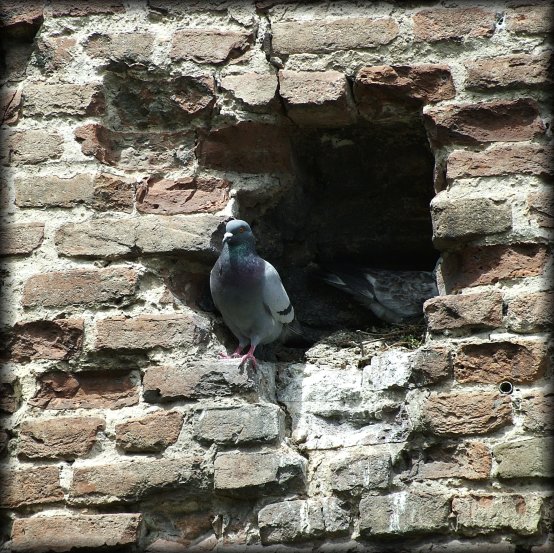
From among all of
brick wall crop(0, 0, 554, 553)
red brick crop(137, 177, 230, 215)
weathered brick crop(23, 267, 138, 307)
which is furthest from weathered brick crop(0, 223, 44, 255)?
red brick crop(137, 177, 230, 215)

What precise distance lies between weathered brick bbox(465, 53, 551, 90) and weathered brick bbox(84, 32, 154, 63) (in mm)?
1170

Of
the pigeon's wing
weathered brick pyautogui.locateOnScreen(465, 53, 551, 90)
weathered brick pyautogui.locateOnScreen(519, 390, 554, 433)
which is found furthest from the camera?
the pigeon's wing

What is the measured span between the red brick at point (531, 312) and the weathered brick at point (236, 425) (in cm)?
84

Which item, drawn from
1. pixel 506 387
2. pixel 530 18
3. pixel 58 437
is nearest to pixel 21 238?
pixel 58 437

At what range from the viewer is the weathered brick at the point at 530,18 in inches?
141

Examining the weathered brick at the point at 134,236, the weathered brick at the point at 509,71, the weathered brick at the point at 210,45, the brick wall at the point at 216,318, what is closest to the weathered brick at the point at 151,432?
the brick wall at the point at 216,318

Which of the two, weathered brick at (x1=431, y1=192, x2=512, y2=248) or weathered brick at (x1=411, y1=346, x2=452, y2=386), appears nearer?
weathered brick at (x1=411, y1=346, x2=452, y2=386)

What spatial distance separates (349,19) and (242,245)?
2.98 feet

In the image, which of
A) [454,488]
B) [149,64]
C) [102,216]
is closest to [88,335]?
[102,216]

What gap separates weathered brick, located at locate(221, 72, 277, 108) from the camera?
12.0 ft

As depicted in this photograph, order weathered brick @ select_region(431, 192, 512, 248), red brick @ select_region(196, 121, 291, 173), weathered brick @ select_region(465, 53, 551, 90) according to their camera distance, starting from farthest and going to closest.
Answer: red brick @ select_region(196, 121, 291, 173), weathered brick @ select_region(465, 53, 551, 90), weathered brick @ select_region(431, 192, 512, 248)

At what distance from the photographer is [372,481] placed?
3.24 metres

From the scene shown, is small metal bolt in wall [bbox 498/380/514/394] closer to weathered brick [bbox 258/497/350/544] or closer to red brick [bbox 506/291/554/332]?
red brick [bbox 506/291/554/332]

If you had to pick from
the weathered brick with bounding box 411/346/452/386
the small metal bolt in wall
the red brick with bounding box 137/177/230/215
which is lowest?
the small metal bolt in wall
